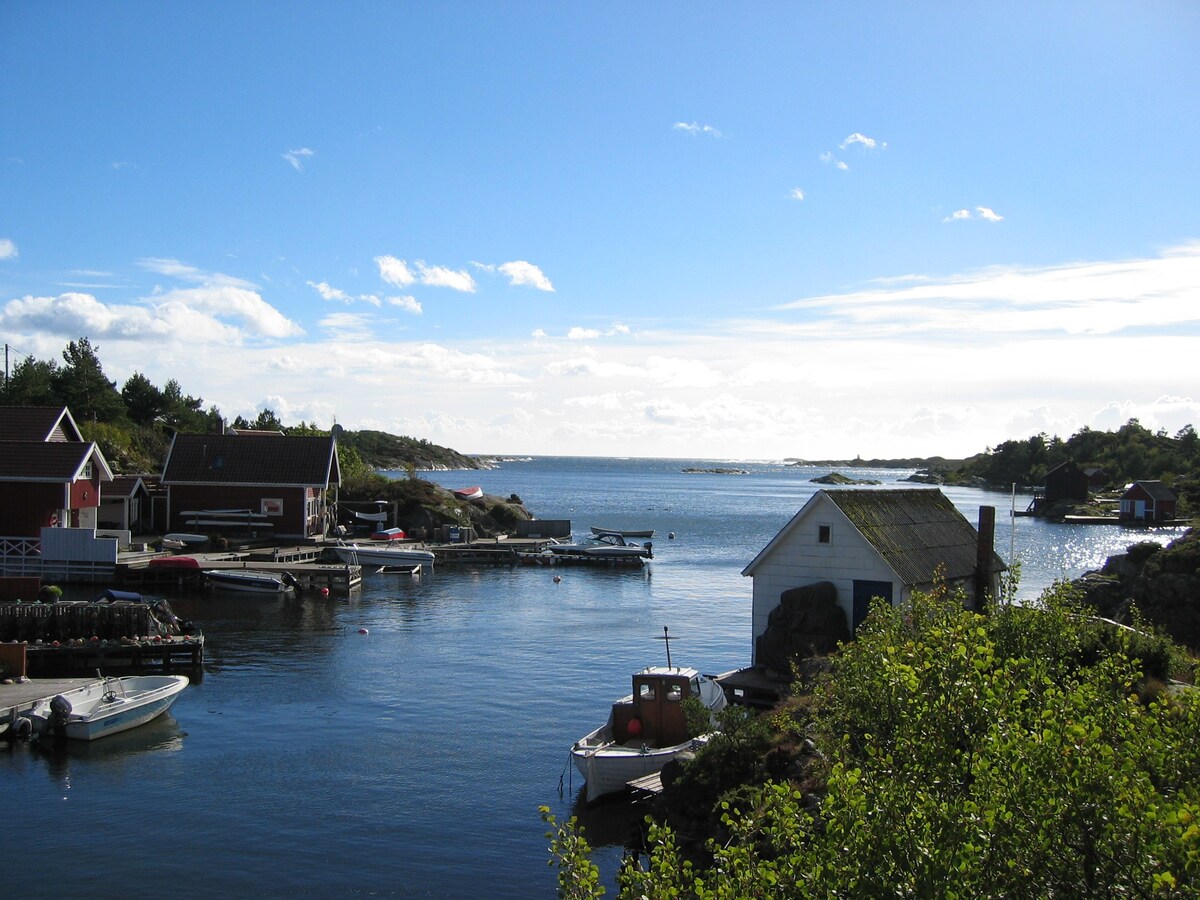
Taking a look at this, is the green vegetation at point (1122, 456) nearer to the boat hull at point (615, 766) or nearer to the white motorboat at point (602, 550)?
the white motorboat at point (602, 550)

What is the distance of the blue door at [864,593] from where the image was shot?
27.5 meters

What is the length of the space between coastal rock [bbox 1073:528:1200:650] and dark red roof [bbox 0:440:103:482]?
4886 centimetres

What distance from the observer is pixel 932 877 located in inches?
264

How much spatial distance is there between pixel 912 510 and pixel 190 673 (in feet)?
84.4

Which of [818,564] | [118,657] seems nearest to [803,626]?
[818,564]

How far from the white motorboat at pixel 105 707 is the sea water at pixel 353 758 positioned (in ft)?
1.77

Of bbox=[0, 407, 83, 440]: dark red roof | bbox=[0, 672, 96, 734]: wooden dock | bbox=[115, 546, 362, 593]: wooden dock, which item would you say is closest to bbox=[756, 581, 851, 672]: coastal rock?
bbox=[0, 672, 96, 734]: wooden dock

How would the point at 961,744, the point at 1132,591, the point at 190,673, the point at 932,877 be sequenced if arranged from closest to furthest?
the point at 932,877
the point at 961,744
the point at 190,673
the point at 1132,591

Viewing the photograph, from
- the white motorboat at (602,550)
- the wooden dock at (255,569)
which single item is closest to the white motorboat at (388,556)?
the wooden dock at (255,569)

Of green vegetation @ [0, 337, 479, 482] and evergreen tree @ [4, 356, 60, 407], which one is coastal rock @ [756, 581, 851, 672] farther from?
evergreen tree @ [4, 356, 60, 407]

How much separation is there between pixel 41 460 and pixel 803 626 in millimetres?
43801

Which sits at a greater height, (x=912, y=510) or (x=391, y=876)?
(x=912, y=510)

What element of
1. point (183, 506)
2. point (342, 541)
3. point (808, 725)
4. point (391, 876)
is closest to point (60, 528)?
point (183, 506)

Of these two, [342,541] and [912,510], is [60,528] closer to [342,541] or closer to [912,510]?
[342,541]
